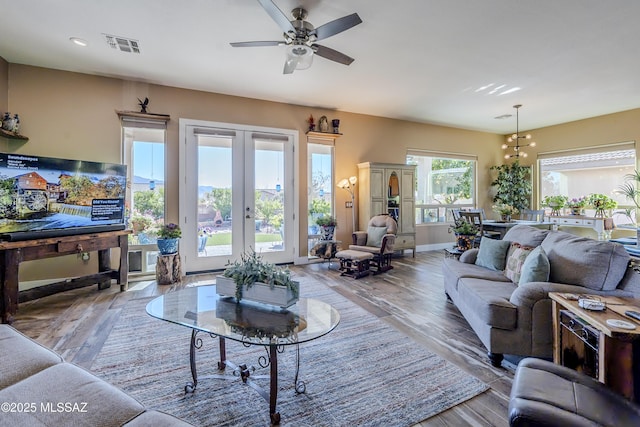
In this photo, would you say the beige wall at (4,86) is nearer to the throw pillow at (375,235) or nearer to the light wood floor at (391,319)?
the light wood floor at (391,319)

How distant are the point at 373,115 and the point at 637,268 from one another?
16.6 ft

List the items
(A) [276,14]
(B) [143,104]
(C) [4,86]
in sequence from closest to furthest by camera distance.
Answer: (A) [276,14] < (C) [4,86] < (B) [143,104]

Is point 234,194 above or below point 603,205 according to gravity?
above

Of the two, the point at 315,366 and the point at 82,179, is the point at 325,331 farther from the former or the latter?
the point at 82,179

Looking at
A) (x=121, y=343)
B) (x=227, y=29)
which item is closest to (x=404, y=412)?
(x=121, y=343)

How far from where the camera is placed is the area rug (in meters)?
1.72

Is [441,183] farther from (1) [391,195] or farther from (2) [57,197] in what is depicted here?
(2) [57,197]

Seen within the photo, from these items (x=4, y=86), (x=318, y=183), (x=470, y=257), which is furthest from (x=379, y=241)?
(x=4, y=86)

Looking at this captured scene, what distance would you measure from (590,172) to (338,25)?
7281 millimetres

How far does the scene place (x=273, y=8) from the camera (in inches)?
94.7

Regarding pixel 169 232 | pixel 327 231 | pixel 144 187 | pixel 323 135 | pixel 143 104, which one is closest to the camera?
pixel 169 232

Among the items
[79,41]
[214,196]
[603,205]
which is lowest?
[603,205]

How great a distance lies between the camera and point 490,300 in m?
2.28

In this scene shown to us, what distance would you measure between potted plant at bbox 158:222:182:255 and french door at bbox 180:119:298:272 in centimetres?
40
